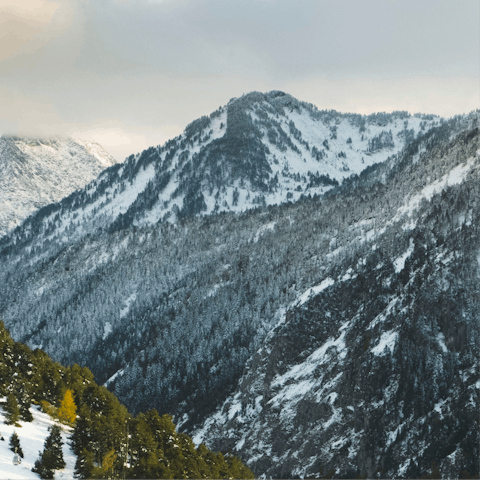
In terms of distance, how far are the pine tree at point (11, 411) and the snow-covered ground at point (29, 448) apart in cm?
59

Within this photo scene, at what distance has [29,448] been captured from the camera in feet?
250

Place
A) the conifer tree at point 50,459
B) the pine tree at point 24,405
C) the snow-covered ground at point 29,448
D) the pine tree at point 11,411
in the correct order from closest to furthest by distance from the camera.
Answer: the snow-covered ground at point 29,448 → the conifer tree at point 50,459 → the pine tree at point 11,411 → the pine tree at point 24,405

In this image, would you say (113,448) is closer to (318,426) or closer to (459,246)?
(318,426)

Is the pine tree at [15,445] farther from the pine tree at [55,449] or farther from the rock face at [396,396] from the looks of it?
the rock face at [396,396]

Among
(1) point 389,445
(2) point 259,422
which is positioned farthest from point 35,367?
(2) point 259,422

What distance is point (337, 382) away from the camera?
18262 centimetres

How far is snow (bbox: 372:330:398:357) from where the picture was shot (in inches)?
7067

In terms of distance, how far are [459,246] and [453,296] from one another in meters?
19.1

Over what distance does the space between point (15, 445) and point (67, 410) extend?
69.5 feet

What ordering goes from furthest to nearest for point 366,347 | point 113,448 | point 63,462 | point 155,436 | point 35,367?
point 366,347 < point 35,367 < point 155,436 < point 113,448 < point 63,462

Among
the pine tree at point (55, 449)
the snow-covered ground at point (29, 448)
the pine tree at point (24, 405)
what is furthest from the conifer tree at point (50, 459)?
the pine tree at point (24, 405)

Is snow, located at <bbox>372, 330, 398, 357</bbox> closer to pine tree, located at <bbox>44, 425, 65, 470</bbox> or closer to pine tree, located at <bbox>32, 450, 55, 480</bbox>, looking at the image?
pine tree, located at <bbox>44, 425, 65, 470</bbox>

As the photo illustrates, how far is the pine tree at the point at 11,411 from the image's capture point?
8194 centimetres

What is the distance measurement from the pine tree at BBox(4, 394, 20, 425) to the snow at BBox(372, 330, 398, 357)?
114 metres
